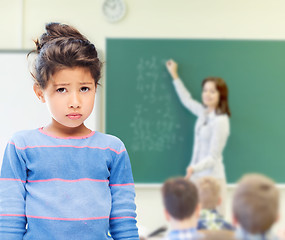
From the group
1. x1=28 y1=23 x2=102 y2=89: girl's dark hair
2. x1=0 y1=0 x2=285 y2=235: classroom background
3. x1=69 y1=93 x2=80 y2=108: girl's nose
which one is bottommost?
x1=69 y1=93 x2=80 y2=108: girl's nose

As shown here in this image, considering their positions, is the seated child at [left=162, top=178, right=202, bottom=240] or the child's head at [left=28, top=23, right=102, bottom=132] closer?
the seated child at [left=162, top=178, right=202, bottom=240]

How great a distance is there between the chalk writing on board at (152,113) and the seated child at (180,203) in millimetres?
2448

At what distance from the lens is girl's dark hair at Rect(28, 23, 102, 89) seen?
0.53m

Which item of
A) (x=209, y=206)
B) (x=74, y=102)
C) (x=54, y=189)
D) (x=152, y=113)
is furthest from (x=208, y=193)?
(x=152, y=113)

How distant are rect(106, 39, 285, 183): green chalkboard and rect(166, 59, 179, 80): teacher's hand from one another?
0.03 metres

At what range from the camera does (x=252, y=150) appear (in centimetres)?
263

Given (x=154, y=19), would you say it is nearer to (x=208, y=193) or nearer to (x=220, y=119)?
(x=220, y=119)

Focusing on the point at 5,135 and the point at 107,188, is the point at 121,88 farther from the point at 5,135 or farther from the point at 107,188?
the point at 107,188

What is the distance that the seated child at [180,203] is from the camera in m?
0.22

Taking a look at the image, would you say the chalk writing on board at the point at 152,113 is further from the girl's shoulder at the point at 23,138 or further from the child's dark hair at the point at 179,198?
the child's dark hair at the point at 179,198

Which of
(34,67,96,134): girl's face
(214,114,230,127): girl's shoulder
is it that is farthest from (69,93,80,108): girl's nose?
(214,114,230,127): girl's shoulder

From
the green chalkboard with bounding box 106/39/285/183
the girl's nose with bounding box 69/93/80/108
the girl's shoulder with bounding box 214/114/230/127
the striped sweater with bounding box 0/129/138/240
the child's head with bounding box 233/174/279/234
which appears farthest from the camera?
the green chalkboard with bounding box 106/39/285/183

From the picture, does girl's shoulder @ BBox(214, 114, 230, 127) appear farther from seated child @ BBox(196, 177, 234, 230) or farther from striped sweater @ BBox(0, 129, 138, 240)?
seated child @ BBox(196, 177, 234, 230)

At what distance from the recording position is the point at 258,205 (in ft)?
0.62
